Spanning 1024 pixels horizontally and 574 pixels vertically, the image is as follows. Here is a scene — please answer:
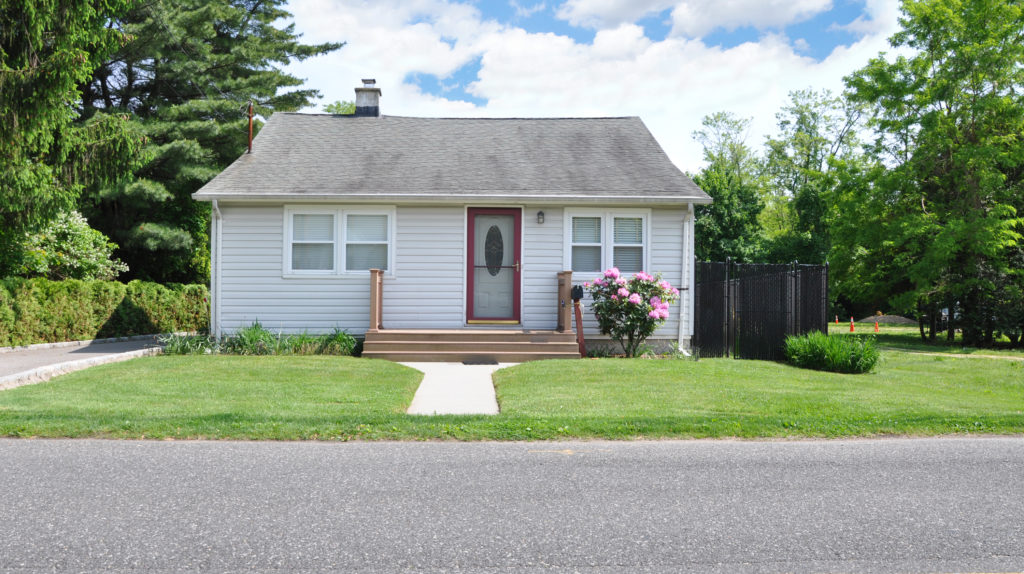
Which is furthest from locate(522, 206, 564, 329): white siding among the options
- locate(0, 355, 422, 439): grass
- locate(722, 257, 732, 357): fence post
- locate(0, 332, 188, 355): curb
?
locate(0, 332, 188, 355): curb

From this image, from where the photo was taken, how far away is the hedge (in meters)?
13.0

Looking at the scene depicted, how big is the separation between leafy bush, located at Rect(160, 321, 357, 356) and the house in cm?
49

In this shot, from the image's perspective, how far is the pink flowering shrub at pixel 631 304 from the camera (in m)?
12.4

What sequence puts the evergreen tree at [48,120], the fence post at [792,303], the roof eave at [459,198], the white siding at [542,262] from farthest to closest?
→ the white siding at [542,262], the roof eave at [459,198], the fence post at [792,303], the evergreen tree at [48,120]

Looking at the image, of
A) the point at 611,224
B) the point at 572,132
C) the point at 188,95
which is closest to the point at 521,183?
the point at 611,224

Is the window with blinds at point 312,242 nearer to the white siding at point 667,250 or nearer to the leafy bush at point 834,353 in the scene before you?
the white siding at point 667,250

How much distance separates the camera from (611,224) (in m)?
13.4

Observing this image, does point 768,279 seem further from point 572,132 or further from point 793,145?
point 793,145

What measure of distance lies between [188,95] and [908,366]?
1004 inches

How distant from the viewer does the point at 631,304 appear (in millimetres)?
12367

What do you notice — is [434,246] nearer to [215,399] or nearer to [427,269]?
[427,269]

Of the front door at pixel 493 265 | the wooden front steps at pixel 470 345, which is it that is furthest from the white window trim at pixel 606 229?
the wooden front steps at pixel 470 345

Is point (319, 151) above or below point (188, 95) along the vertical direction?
below

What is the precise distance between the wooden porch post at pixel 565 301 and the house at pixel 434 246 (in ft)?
0.24
